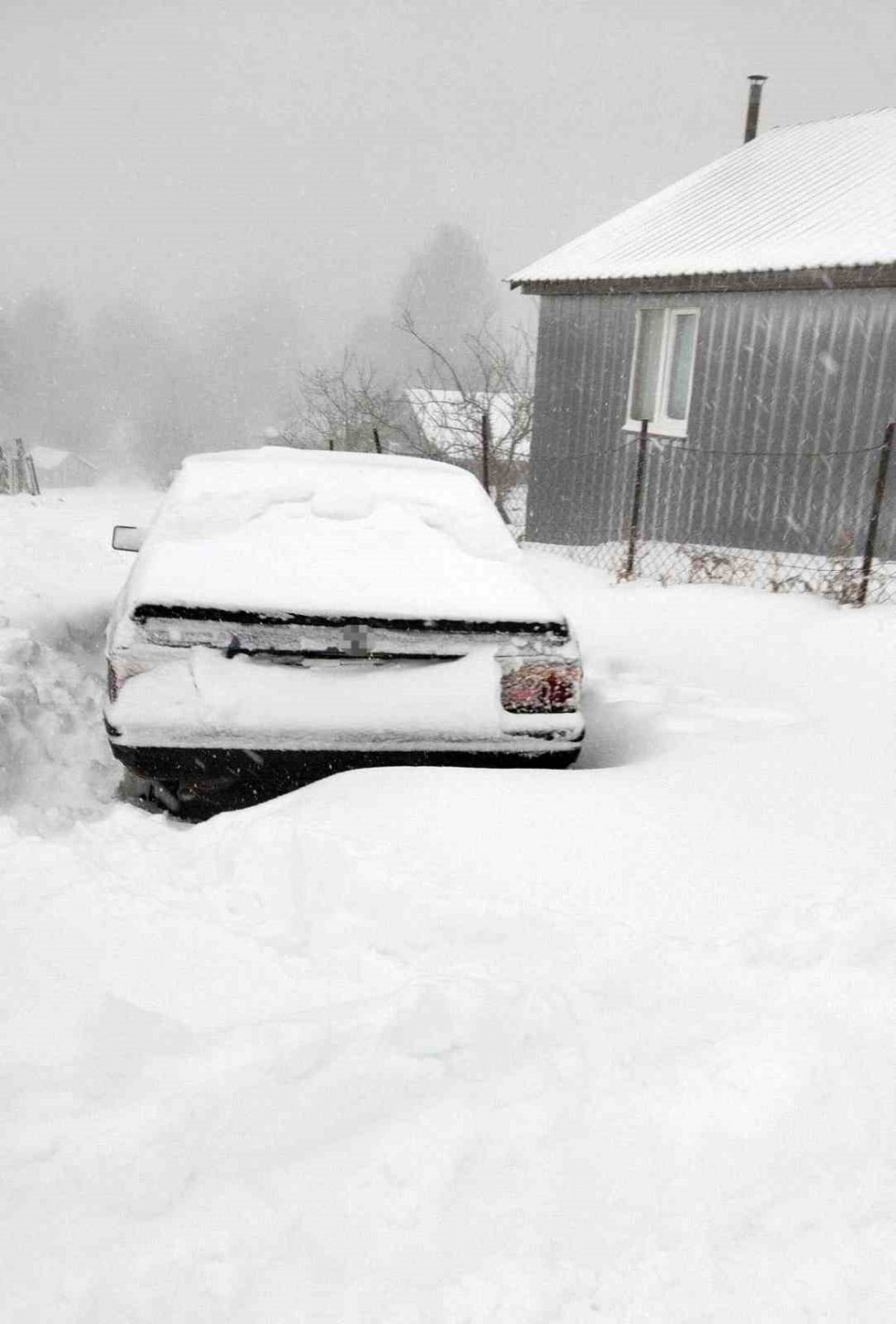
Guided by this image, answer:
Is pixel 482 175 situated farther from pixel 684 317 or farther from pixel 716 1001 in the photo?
pixel 716 1001

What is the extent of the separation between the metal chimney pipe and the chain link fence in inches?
227

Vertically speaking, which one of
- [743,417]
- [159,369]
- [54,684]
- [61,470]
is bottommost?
[61,470]

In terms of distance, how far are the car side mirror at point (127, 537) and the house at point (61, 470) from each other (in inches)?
2960

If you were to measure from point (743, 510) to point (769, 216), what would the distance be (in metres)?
3.50

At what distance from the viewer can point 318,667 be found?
312 cm

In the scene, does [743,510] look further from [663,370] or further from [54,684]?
[54,684]

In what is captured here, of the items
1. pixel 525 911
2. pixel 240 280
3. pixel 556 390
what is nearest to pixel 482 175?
pixel 240 280

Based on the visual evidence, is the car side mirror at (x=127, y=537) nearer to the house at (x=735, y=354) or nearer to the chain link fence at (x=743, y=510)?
the house at (x=735, y=354)

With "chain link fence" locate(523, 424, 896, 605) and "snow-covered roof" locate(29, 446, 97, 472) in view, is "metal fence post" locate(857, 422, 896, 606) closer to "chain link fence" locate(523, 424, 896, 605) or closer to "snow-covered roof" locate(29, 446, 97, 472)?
"chain link fence" locate(523, 424, 896, 605)

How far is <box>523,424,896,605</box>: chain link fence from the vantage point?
9.70 metres

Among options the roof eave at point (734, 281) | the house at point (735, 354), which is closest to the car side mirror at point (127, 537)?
the house at point (735, 354)

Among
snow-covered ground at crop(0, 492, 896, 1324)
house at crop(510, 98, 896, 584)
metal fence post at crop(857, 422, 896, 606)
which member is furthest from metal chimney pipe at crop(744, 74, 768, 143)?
snow-covered ground at crop(0, 492, 896, 1324)

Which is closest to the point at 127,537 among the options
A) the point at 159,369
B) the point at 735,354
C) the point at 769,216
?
the point at 735,354

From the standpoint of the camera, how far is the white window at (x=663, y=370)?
11812 millimetres
